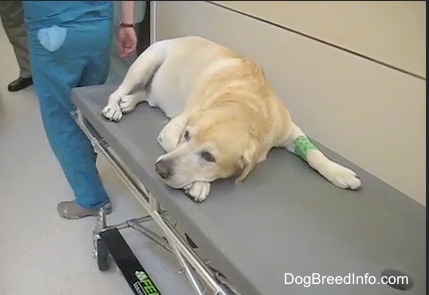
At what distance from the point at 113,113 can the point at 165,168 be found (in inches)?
11.2

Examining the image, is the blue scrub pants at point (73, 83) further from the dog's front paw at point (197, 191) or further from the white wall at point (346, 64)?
the dog's front paw at point (197, 191)

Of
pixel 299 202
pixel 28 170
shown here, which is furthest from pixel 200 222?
pixel 28 170

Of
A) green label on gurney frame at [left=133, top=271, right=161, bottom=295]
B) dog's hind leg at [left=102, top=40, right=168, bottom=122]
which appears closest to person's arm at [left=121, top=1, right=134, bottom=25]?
dog's hind leg at [left=102, top=40, right=168, bottom=122]

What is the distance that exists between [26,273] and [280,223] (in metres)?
0.81

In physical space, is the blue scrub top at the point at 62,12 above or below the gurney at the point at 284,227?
above

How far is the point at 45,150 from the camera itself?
1994 mm

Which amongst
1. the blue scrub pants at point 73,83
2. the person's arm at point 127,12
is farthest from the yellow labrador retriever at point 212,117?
the person's arm at point 127,12

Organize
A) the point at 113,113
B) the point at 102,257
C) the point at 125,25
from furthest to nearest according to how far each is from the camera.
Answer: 1. the point at 102,257
2. the point at 113,113
3. the point at 125,25

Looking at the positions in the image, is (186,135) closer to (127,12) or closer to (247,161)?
(247,161)

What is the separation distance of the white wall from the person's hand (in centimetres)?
4

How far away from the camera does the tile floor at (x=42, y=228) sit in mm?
1452

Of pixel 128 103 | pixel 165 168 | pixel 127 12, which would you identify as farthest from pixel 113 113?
pixel 127 12

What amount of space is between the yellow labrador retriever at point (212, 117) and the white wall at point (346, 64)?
33 mm

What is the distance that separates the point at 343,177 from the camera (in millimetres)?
1073
